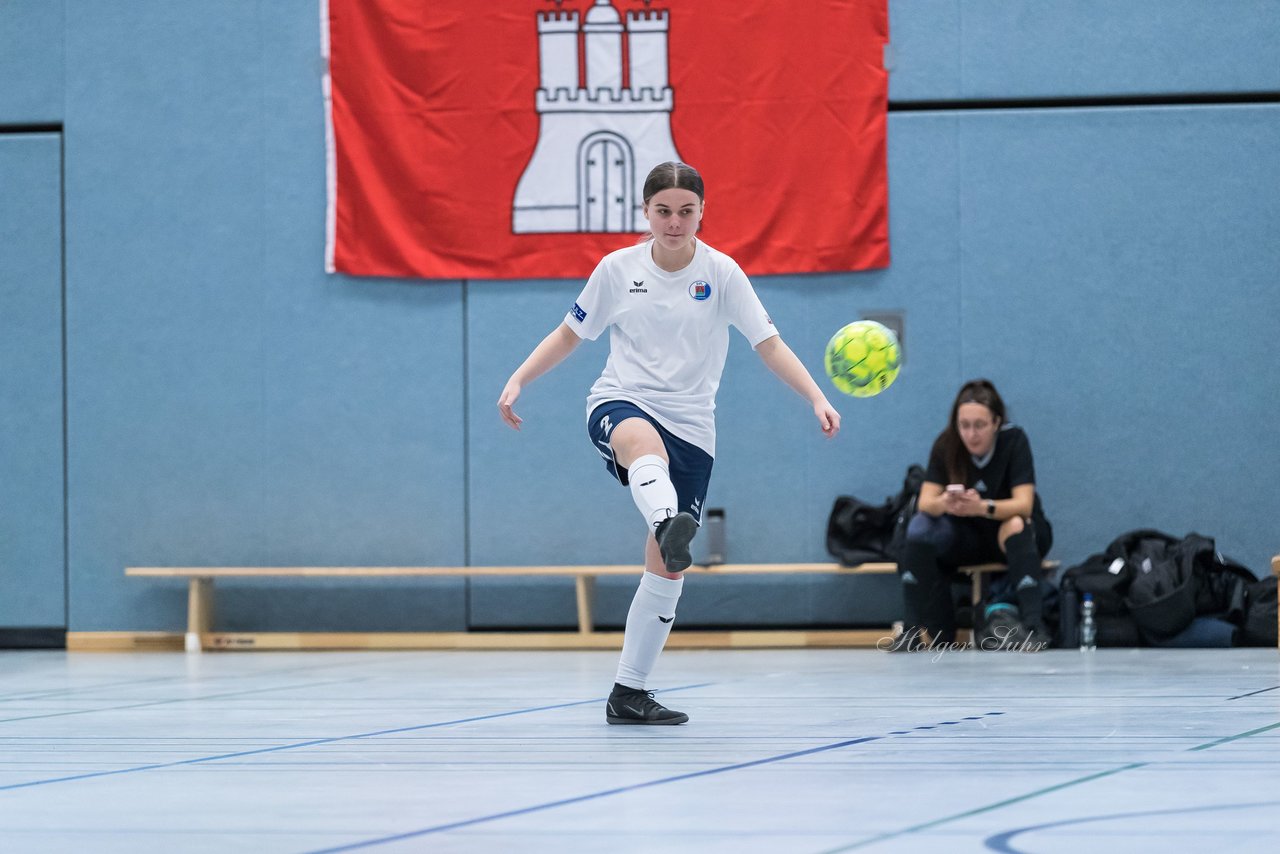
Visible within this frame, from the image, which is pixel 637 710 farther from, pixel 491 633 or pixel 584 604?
pixel 491 633

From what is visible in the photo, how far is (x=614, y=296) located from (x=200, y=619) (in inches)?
208

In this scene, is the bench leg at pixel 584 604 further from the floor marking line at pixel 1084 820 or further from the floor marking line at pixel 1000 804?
the floor marking line at pixel 1084 820

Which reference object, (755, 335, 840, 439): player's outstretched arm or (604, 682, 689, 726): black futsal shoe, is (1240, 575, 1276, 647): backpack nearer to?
(755, 335, 840, 439): player's outstretched arm

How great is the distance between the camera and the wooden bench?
343 inches

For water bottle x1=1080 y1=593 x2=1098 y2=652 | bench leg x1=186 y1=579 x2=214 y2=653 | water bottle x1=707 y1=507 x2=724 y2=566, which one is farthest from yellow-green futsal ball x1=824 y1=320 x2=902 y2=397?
bench leg x1=186 y1=579 x2=214 y2=653

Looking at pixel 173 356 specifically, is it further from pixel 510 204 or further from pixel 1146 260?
pixel 1146 260

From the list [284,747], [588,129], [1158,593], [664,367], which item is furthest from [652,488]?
[588,129]

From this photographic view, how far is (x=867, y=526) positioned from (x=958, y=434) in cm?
99

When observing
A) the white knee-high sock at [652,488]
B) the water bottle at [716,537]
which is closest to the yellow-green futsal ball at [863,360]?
the white knee-high sock at [652,488]

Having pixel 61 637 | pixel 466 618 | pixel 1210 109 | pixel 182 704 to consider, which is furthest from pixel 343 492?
pixel 1210 109

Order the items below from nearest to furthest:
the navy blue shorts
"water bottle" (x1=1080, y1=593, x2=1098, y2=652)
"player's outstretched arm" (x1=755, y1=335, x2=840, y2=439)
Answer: the navy blue shorts → "player's outstretched arm" (x1=755, y1=335, x2=840, y2=439) → "water bottle" (x1=1080, y1=593, x2=1098, y2=652)

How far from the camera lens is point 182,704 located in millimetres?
5598

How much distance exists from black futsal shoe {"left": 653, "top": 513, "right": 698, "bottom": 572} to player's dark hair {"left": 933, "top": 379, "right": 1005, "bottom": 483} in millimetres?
4120

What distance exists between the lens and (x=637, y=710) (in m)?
4.60
